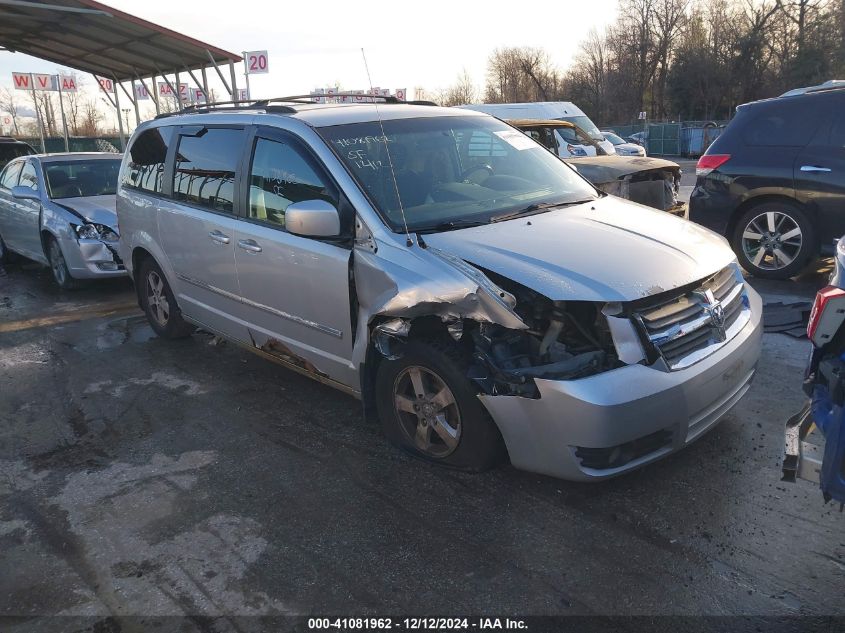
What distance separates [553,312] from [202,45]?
12063 millimetres

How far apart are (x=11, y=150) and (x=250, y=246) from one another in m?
13.3

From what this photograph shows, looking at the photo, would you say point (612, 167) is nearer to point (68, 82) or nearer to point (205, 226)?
point (205, 226)

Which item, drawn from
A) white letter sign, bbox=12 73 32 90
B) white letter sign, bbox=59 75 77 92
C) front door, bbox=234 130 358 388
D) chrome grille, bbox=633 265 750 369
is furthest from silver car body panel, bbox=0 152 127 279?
white letter sign, bbox=12 73 32 90

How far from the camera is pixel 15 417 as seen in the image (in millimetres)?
4762

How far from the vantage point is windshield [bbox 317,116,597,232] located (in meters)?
3.86

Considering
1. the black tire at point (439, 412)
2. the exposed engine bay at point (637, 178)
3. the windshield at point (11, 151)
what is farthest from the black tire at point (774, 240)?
the windshield at point (11, 151)

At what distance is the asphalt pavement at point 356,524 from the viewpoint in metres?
2.72

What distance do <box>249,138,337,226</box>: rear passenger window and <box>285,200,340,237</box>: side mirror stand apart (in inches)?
7.6

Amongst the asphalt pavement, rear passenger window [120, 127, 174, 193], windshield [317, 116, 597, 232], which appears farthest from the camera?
rear passenger window [120, 127, 174, 193]

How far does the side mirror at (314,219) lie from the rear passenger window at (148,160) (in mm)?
2318

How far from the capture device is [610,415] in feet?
9.52

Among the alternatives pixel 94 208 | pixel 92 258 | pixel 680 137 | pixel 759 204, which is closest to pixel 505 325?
pixel 759 204

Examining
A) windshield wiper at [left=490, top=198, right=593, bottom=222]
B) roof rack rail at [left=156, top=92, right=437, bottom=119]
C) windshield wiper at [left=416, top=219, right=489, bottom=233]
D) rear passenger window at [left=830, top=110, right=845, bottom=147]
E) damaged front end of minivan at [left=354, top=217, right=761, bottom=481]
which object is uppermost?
roof rack rail at [left=156, top=92, right=437, bottom=119]

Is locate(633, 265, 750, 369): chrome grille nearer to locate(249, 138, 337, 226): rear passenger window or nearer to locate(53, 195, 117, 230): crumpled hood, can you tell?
locate(249, 138, 337, 226): rear passenger window
